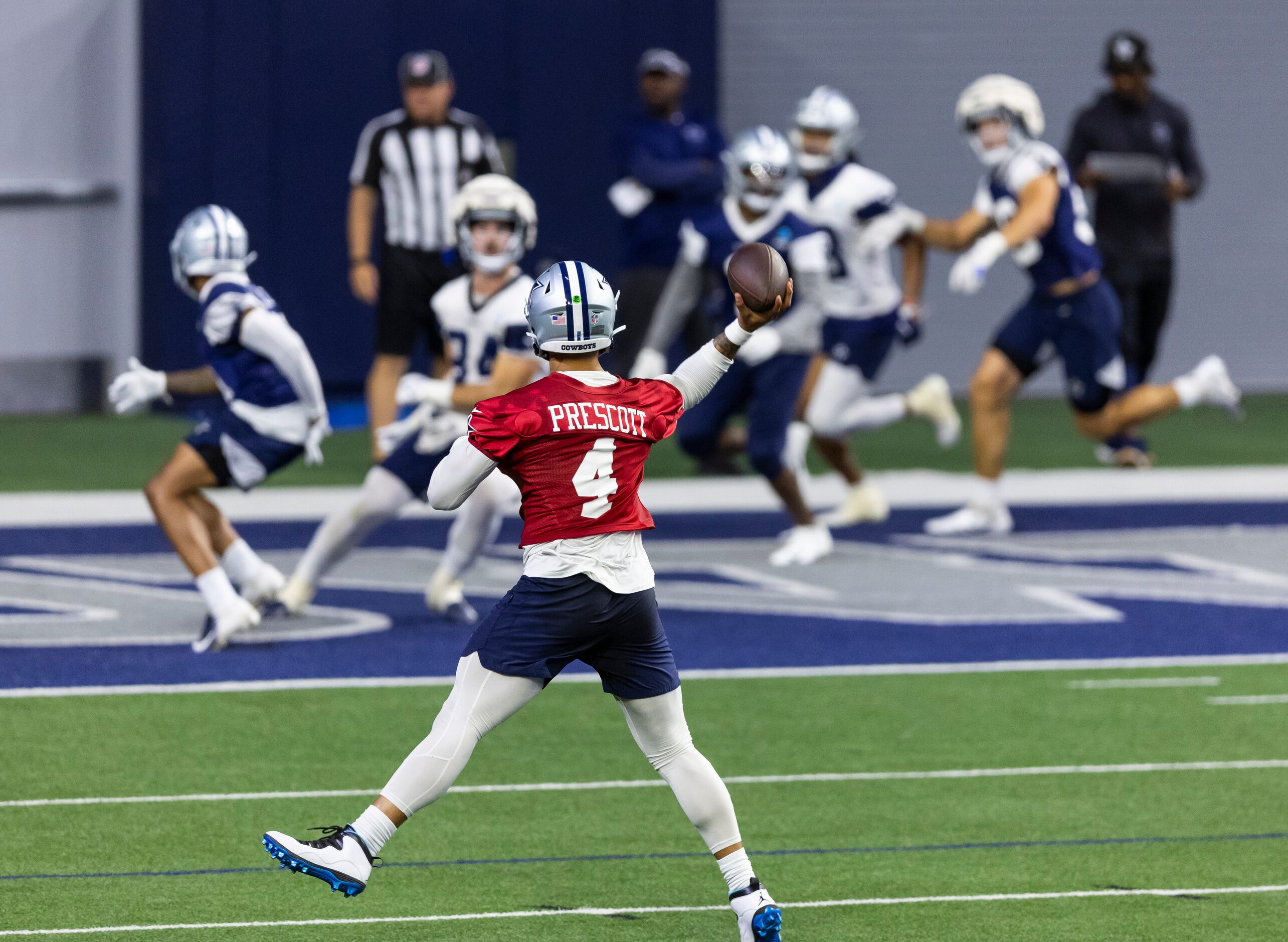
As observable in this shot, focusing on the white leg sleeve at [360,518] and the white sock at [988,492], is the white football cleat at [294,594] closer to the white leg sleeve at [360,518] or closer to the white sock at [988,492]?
the white leg sleeve at [360,518]

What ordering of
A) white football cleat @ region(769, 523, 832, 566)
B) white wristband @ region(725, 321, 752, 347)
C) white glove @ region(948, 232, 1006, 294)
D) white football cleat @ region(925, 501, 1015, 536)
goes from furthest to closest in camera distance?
white football cleat @ region(925, 501, 1015, 536), white football cleat @ region(769, 523, 832, 566), white glove @ region(948, 232, 1006, 294), white wristband @ region(725, 321, 752, 347)

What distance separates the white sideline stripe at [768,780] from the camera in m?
5.92

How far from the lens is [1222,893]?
5.10 meters

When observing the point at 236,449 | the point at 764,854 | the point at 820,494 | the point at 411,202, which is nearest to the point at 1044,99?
the point at 820,494

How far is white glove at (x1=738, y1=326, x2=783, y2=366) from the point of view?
373 inches

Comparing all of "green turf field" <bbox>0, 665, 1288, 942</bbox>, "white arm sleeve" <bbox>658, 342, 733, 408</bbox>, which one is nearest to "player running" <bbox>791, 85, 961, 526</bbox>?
"green turf field" <bbox>0, 665, 1288, 942</bbox>

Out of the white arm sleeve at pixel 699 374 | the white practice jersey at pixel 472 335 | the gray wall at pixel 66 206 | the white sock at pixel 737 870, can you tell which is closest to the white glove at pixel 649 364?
the white practice jersey at pixel 472 335

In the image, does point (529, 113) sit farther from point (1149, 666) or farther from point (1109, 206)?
point (1149, 666)

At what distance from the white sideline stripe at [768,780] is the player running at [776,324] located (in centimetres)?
323

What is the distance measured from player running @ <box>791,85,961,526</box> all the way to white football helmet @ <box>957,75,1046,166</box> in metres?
0.53

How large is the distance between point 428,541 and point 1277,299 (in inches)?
410

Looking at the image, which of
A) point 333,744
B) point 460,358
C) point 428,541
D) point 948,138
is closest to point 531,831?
point 333,744

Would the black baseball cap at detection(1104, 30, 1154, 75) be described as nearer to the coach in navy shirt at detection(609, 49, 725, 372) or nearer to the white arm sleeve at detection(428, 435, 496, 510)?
the coach in navy shirt at detection(609, 49, 725, 372)

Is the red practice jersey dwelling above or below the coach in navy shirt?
below
